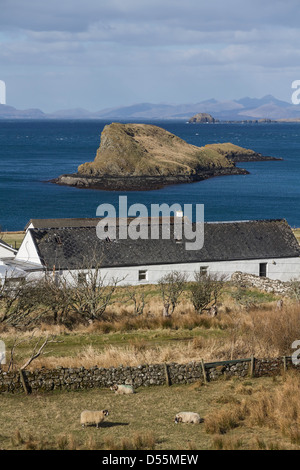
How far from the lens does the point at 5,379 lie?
66.5 ft

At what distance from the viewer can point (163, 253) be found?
44719 millimetres

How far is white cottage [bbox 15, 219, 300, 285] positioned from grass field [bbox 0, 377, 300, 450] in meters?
21.3

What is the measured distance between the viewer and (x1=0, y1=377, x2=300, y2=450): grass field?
1566cm

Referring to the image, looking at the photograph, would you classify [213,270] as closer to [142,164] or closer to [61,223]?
[61,223]

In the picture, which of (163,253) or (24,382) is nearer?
(24,382)

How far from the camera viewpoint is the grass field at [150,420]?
616 inches

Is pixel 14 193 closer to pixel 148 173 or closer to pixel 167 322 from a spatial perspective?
pixel 148 173

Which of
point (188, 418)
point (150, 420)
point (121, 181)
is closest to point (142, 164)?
point (121, 181)

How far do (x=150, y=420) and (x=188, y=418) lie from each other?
42.1 inches

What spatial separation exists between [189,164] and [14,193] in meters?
43.3

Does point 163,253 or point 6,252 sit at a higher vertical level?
point 163,253

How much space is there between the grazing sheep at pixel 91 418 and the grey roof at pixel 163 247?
24230mm

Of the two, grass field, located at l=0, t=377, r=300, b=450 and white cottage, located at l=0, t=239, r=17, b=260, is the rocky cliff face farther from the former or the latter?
grass field, located at l=0, t=377, r=300, b=450

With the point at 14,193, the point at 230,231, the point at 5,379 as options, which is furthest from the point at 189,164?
the point at 5,379
